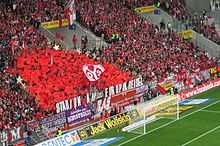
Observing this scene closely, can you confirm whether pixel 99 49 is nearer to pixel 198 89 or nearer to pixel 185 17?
pixel 198 89

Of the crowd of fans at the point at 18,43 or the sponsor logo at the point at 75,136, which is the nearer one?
the sponsor logo at the point at 75,136

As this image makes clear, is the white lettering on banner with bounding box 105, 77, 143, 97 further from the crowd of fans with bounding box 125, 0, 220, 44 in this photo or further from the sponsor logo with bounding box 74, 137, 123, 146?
the crowd of fans with bounding box 125, 0, 220, 44

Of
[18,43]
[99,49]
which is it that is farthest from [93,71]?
[18,43]

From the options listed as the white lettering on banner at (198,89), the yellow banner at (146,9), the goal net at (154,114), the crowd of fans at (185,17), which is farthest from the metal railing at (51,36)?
the crowd of fans at (185,17)

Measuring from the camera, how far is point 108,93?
40250 mm

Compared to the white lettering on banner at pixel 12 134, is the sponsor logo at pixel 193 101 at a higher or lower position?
lower

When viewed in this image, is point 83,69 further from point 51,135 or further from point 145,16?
point 145,16

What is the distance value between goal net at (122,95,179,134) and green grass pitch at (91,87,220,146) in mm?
191

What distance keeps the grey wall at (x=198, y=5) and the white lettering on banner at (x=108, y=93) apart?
81.2 ft

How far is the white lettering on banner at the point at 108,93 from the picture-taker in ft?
119

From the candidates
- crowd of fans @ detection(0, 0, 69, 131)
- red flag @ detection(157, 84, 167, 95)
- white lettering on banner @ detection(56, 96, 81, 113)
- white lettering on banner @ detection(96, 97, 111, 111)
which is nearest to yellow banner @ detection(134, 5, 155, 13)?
crowd of fans @ detection(0, 0, 69, 131)

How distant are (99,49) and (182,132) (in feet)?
44.6

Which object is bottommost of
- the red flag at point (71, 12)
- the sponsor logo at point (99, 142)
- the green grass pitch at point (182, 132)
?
the green grass pitch at point (182, 132)

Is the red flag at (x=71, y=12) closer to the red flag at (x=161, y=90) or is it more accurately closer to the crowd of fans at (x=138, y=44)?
the crowd of fans at (x=138, y=44)
